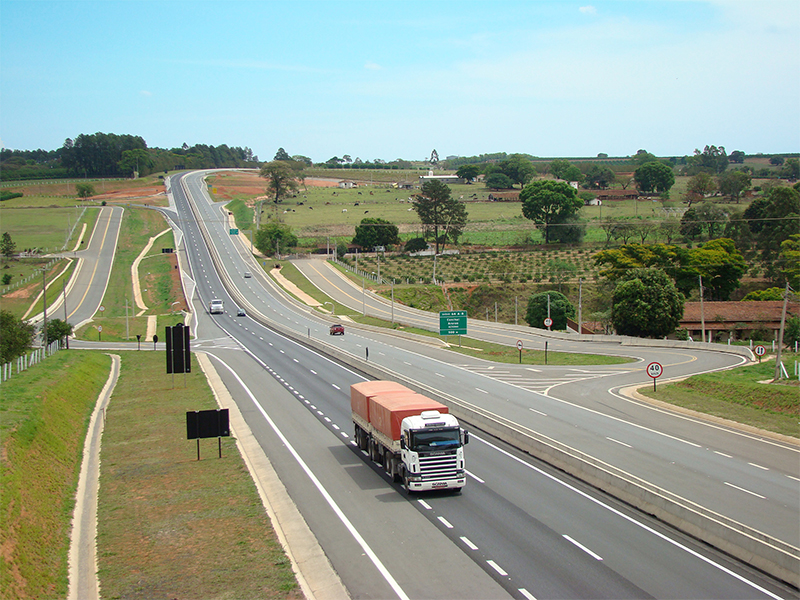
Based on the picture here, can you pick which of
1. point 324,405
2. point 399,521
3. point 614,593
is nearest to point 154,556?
point 399,521

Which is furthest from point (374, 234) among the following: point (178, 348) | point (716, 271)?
point (178, 348)

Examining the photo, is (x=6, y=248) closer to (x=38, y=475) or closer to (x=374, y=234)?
(x=374, y=234)

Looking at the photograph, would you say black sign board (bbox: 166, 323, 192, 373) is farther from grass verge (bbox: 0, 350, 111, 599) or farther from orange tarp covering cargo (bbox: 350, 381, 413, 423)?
orange tarp covering cargo (bbox: 350, 381, 413, 423)

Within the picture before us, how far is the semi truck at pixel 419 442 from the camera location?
2183cm

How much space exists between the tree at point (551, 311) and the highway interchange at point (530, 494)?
38893 millimetres

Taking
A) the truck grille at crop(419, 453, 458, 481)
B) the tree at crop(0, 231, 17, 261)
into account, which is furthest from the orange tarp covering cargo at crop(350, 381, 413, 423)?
the tree at crop(0, 231, 17, 261)

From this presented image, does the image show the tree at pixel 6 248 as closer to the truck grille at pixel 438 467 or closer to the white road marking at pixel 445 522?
the truck grille at pixel 438 467

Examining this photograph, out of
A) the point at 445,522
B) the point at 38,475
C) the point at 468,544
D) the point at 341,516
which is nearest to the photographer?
the point at 468,544

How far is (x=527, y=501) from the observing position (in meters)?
21.6

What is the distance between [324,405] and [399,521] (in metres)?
19.5

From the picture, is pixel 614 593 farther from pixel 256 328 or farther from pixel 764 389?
pixel 256 328

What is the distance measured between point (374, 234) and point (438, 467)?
406ft

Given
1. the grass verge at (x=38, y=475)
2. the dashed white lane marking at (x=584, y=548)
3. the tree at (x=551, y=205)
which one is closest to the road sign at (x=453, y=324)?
the grass verge at (x=38, y=475)

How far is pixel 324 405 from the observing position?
3909cm
